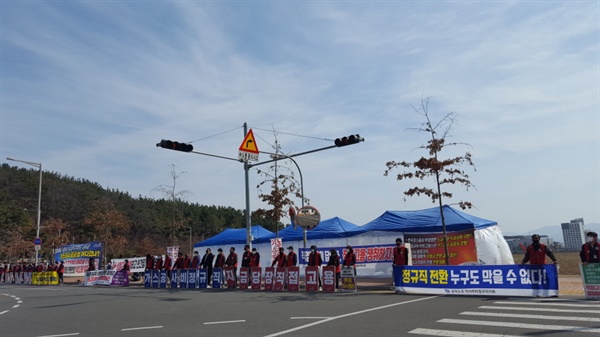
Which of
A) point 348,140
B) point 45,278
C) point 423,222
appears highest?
point 348,140

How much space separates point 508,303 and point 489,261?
1141 cm

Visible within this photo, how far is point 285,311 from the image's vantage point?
11664mm

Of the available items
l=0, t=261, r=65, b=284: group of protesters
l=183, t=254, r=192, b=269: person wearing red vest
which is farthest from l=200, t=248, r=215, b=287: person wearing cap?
l=0, t=261, r=65, b=284: group of protesters

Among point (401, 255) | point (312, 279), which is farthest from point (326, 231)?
point (401, 255)

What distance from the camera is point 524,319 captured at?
9438 millimetres

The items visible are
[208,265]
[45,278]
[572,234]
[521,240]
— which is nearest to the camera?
[208,265]

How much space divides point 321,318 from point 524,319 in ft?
13.7

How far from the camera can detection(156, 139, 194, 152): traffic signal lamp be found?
61.1 feet

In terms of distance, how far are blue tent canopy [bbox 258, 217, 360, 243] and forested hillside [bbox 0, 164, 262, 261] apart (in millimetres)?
17163

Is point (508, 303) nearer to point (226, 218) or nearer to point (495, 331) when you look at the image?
point (495, 331)

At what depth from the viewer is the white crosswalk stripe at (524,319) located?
820cm

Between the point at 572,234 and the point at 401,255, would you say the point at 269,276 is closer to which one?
the point at 401,255

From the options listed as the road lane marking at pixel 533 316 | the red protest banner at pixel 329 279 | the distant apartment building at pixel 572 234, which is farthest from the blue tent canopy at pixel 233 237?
the distant apartment building at pixel 572 234

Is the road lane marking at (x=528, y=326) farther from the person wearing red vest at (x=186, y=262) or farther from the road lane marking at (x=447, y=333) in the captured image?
the person wearing red vest at (x=186, y=262)
